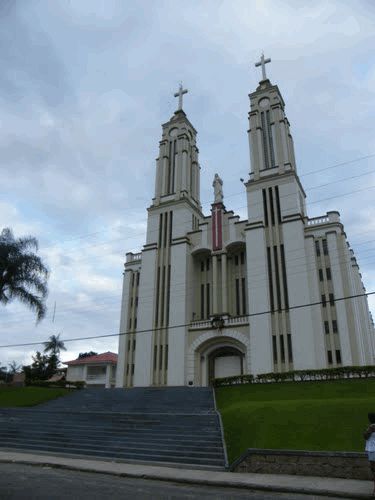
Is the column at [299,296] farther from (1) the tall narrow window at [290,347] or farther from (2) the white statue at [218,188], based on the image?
(2) the white statue at [218,188]

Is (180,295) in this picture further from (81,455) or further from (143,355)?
(81,455)

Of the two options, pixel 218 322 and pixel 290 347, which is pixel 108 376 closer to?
pixel 218 322

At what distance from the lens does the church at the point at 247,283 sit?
30344 mm

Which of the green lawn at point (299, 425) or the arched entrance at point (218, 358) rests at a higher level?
the arched entrance at point (218, 358)

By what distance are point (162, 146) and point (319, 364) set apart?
28854mm

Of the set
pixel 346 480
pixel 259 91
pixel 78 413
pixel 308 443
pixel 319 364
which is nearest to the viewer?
pixel 346 480

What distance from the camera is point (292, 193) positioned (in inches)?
1371

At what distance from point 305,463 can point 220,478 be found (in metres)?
2.48

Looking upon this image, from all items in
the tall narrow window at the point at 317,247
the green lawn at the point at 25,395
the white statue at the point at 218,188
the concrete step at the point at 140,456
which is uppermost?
the white statue at the point at 218,188

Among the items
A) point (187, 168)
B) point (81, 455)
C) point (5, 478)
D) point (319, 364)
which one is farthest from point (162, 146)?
point (5, 478)

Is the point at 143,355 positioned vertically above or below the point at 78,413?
above

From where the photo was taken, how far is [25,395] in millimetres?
30234

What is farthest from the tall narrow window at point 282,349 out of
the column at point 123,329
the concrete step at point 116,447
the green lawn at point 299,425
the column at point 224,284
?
the concrete step at point 116,447

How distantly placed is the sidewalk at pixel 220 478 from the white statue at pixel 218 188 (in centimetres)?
2842
